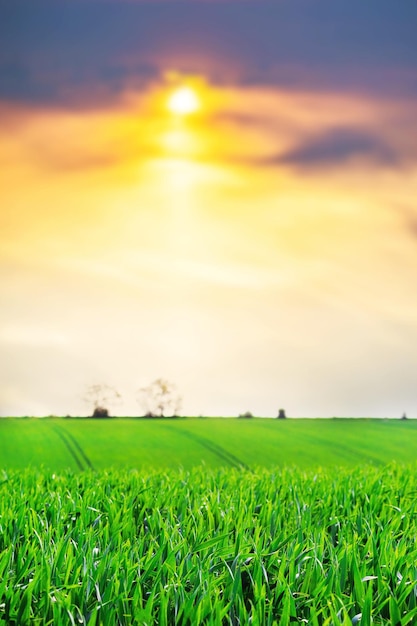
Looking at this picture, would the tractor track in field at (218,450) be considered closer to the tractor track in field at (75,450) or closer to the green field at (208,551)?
the tractor track in field at (75,450)

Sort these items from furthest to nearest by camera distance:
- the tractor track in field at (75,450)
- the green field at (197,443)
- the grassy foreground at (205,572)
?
the green field at (197,443), the tractor track in field at (75,450), the grassy foreground at (205,572)

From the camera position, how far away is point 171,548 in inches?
161

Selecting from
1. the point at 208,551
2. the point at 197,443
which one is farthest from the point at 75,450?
the point at 208,551

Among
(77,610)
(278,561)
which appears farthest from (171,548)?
(77,610)

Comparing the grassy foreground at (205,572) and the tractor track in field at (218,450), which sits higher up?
the tractor track in field at (218,450)

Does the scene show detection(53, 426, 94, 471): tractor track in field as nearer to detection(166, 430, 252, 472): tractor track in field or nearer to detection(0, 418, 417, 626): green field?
detection(166, 430, 252, 472): tractor track in field

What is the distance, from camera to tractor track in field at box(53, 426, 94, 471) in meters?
15.8

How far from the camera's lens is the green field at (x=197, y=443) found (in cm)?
1619

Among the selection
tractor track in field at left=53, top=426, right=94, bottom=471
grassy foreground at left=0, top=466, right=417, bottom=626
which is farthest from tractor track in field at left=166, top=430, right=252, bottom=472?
grassy foreground at left=0, top=466, right=417, bottom=626

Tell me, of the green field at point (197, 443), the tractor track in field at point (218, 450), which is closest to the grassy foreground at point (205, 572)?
the green field at point (197, 443)

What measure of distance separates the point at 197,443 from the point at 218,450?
2.52ft

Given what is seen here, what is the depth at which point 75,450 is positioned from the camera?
16812mm

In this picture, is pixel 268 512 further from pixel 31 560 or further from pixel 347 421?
pixel 347 421

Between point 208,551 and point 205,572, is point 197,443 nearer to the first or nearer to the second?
point 208,551
